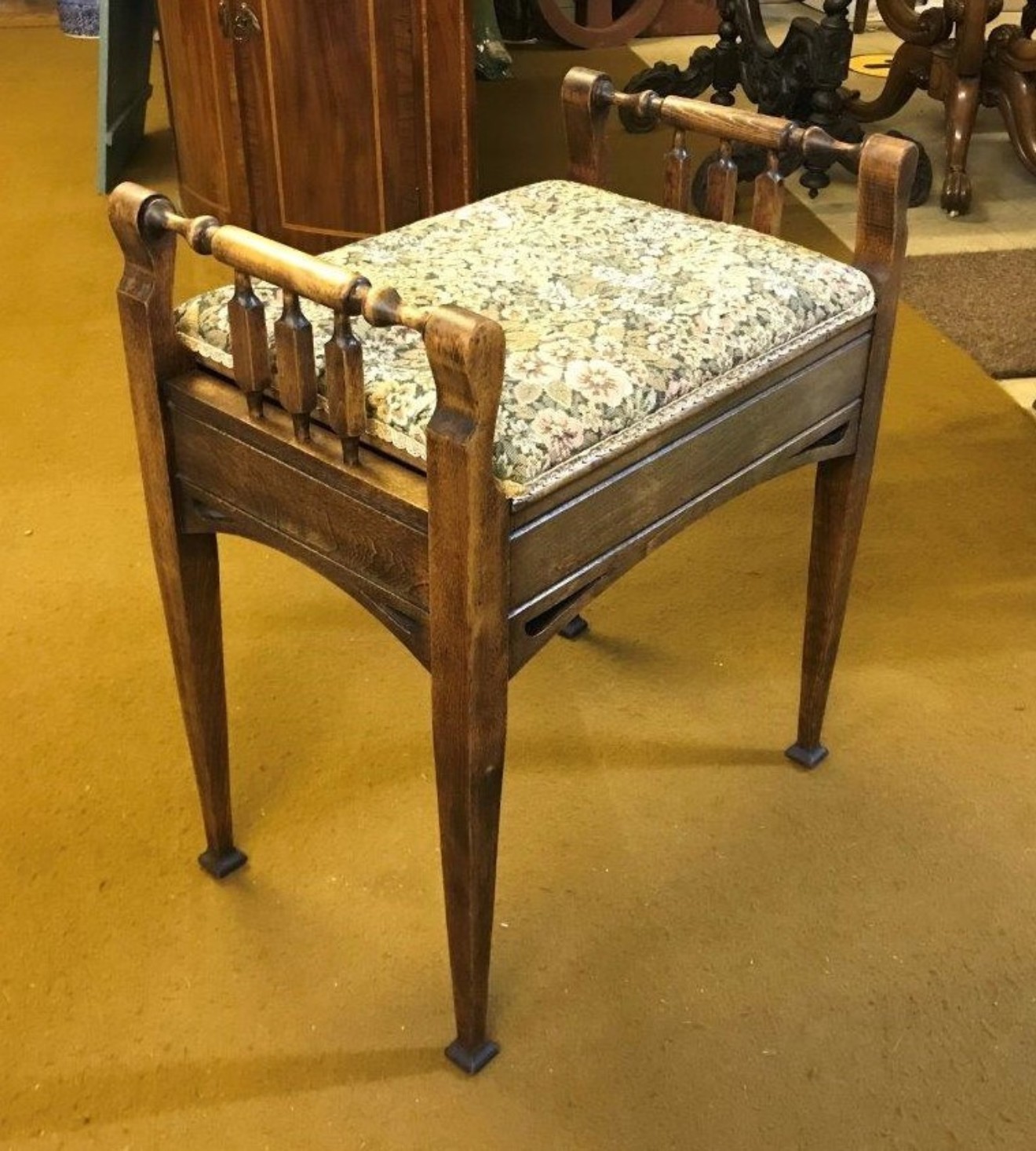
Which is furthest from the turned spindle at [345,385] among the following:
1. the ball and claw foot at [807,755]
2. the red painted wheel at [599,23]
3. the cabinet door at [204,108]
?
the red painted wheel at [599,23]

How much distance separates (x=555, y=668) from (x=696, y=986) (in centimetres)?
48

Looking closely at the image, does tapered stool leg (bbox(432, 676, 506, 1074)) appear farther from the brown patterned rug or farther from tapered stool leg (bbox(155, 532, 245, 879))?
the brown patterned rug

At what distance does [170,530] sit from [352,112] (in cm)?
154

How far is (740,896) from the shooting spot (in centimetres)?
132

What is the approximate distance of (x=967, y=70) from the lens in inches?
117

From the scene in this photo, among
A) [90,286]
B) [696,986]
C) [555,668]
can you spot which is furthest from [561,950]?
[90,286]

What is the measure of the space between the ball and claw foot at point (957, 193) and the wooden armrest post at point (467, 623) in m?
2.36

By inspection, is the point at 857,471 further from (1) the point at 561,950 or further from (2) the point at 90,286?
(2) the point at 90,286

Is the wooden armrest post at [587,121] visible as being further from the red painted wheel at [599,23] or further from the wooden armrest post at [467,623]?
the red painted wheel at [599,23]

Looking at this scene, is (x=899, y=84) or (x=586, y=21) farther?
(x=586, y=21)

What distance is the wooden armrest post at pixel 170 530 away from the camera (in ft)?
3.28

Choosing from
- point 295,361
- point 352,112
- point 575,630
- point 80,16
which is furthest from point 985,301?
point 80,16

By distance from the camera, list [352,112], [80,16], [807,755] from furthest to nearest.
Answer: [80,16] < [352,112] < [807,755]

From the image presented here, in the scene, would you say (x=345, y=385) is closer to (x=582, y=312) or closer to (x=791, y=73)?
(x=582, y=312)
